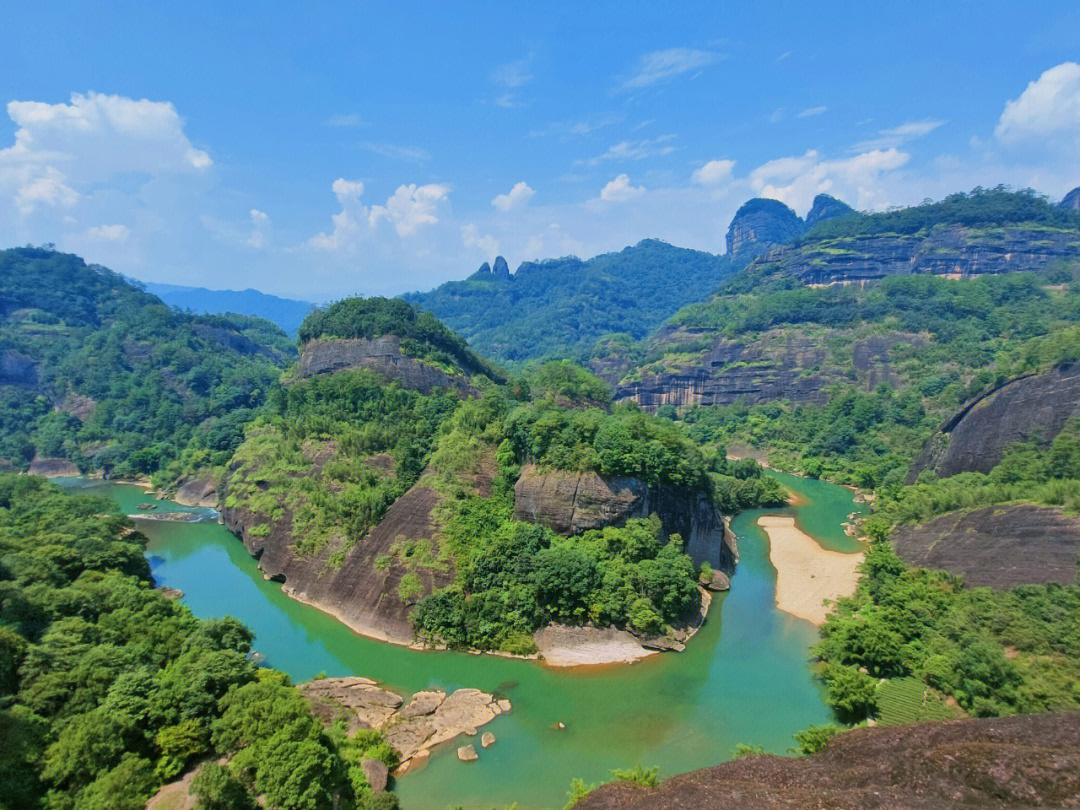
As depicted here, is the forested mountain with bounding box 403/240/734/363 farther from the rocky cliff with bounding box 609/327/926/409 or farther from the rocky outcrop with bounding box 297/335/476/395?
the rocky outcrop with bounding box 297/335/476/395

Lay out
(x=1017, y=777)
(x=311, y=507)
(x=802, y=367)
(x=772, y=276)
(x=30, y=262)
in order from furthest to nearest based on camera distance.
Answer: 1. (x=772, y=276)
2. (x=30, y=262)
3. (x=802, y=367)
4. (x=311, y=507)
5. (x=1017, y=777)

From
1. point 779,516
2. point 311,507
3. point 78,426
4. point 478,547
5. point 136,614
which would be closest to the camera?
point 136,614

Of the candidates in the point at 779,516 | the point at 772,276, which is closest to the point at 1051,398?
the point at 779,516

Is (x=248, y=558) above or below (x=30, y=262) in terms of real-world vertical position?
below

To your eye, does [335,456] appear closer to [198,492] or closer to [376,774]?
[198,492]

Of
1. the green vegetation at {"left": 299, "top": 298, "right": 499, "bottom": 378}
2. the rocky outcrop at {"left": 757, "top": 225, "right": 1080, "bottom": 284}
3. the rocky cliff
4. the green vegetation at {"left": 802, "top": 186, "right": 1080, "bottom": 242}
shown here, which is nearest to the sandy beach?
the green vegetation at {"left": 299, "top": 298, "right": 499, "bottom": 378}

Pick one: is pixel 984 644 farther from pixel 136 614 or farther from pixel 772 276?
pixel 772 276
